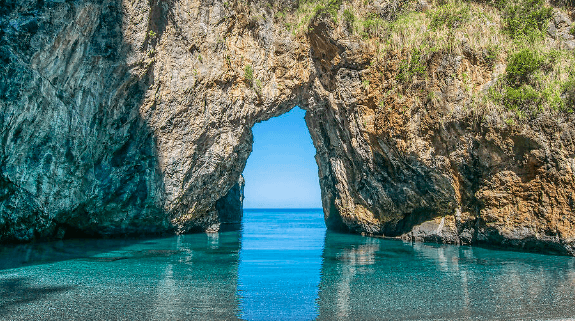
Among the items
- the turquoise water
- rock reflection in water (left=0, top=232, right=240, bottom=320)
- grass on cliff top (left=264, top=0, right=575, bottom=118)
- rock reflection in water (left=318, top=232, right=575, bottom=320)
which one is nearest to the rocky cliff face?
grass on cliff top (left=264, top=0, right=575, bottom=118)

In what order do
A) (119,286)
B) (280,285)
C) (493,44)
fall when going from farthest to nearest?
(493,44)
(280,285)
(119,286)

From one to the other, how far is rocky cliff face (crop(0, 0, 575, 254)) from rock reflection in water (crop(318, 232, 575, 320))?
11.8ft

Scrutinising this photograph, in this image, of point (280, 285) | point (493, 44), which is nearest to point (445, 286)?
point (280, 285)

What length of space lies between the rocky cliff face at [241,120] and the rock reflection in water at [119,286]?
434cm

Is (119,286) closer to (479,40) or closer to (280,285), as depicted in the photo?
(280,285)

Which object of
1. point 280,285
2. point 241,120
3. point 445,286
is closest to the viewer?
point 445,286

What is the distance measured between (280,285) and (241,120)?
11.2 meters

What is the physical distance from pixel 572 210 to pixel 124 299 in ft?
44.2

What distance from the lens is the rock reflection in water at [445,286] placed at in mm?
6008

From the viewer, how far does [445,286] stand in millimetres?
7848

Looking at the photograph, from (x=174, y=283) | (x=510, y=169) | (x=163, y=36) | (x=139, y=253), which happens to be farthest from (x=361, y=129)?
(x=174, y=283)

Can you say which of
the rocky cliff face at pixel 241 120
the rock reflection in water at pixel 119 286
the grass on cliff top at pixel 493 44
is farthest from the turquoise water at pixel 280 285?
the grass on cliff top at pixel 493 44

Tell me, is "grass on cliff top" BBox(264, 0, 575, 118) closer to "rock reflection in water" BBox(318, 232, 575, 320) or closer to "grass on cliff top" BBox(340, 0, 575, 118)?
"grass on cliff top" BBox(340, 0, 575, 118)

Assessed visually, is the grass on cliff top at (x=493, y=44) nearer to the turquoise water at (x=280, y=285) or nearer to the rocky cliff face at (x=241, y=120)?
the rocky cliff face at (x=241, y=120)
